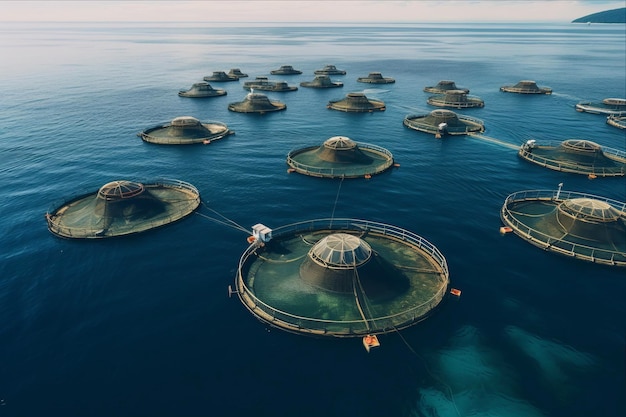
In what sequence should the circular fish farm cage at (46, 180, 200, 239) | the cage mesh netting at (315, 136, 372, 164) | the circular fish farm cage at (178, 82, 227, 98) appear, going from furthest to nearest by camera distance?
1. the circular fish farm cage at (178, 82, 227, 98)
2. the cage mesh netting at (315, 136, 372, 164)
3. the circular fish farm cage at (46, 180, 200, 239)

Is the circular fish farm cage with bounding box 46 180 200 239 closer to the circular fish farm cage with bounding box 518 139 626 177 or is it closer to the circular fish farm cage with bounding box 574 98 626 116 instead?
the circular fish farm cage with bounding box 518 139 626 177

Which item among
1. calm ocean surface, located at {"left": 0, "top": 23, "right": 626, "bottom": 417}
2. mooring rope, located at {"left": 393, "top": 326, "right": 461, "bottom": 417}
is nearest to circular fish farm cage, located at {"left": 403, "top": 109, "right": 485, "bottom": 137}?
calm ocean surface, located at {"left": 0, "top": 23, "right": 626, "bottom": 417}

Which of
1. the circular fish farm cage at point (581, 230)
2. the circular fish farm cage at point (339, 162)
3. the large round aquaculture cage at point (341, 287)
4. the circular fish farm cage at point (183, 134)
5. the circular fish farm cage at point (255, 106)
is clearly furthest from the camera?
the circular fish farm cage at point (255, 106)

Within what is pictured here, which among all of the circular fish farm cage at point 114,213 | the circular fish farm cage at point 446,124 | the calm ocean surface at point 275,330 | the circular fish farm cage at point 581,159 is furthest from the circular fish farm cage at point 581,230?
the circular fish farm cage at point 114,213

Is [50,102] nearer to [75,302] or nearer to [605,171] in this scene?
[75,302]

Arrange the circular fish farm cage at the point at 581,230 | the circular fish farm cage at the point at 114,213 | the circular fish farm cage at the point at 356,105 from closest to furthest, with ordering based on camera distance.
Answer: the circular fish farm cage at the point at 581,230 < the circular fish farm cage at the point at 114,213 < the circular fish farm cage at the point at 356,105

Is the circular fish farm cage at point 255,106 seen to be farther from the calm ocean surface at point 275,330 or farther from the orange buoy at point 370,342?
the orange buoy at point 370,342
